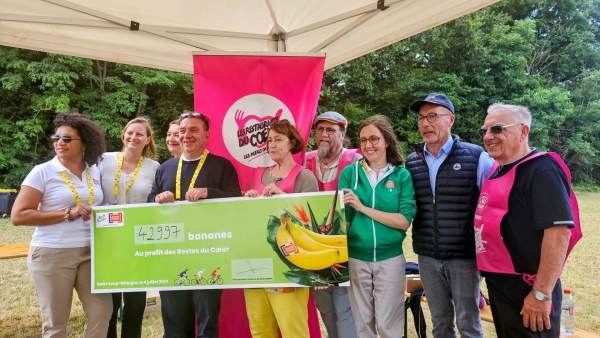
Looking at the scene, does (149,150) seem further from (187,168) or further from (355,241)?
(355,241)

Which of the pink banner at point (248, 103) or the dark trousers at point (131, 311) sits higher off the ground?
the pink banner at point (248, 103)

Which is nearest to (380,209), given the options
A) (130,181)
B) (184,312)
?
(184,312)

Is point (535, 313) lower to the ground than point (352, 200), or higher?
lower

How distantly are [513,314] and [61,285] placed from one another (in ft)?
9.73

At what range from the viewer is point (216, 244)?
2.79m

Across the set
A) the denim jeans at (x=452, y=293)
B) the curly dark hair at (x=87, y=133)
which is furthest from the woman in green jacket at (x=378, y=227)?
the curly dark hair at (x=87, y=133)

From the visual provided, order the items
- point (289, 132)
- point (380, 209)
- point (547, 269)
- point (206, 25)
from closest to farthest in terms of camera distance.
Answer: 1. point (547, 269)
2. point (380, 209)
3. point (289, 132)
4. point (206, 25)

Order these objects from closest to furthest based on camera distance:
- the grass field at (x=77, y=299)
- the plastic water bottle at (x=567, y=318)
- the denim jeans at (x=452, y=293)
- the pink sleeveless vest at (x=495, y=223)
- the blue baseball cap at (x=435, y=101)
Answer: the pink sleeveless vest at (x=495, y=223)
the denim jeans at (x=452, y=293)
the blue baseball cap at (x=435, y=101)
the plastic water bottle at (x=567, y=318)
the grass field at (x=77, y=299)

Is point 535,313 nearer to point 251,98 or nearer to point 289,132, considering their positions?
point 289,132

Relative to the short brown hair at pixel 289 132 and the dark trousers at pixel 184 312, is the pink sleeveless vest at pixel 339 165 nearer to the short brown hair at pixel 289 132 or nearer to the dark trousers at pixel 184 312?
the short brown hair at pixel 289 132

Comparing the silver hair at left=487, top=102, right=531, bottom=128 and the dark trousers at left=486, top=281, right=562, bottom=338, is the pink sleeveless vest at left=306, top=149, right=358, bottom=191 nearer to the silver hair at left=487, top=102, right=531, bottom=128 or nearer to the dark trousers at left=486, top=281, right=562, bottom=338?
the silver hair at left=487, top=102, right=531, bottom=128

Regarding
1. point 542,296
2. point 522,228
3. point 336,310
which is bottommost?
point 336,310

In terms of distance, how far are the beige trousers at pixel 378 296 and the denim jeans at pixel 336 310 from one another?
22 centimetres

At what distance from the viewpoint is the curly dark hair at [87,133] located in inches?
111
